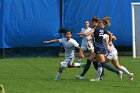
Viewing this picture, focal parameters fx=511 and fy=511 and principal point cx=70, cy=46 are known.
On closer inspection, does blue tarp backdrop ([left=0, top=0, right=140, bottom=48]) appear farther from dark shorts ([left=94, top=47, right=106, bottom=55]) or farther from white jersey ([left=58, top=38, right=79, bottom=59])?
dark shorts ([left=94, top=47, right=106, bottom=55])

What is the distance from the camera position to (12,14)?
25.8 m

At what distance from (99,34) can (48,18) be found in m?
11.8

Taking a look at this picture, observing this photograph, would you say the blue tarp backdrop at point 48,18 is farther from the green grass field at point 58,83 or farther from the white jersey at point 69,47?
the white jersey at point 69,47

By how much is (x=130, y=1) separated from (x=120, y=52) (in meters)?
2.94

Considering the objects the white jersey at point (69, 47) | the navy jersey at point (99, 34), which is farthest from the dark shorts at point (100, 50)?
the white jersey at point (69, 47)

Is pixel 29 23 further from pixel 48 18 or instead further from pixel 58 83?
pixel 58 83

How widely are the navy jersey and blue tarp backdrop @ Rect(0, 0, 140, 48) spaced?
11445 millimetres

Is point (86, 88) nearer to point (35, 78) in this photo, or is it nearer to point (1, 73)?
point (35, 78)

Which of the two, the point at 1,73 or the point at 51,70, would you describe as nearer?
the point at 1,73

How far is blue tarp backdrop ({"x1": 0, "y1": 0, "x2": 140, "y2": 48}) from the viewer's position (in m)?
25.8

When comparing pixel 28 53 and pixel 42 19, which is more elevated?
pixel 42 19

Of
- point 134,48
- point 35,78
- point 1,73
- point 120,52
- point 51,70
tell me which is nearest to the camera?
point 35,78

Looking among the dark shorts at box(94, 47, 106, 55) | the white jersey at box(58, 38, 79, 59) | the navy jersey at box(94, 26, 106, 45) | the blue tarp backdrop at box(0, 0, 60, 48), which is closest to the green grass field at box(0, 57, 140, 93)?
the white jersey at box(58, 38, 79, 59)

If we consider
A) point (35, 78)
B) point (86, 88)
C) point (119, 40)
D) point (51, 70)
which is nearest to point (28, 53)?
point (119, 40)
